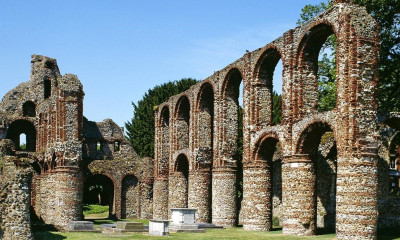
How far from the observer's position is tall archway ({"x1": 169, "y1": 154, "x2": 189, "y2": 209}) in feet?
123

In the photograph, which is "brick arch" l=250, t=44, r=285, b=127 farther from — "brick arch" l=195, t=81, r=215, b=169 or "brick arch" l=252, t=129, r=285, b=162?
"brick arch" l=195, t=81, r=215, b=169

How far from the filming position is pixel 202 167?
34250 mm

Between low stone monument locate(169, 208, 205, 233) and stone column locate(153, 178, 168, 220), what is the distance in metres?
11.5

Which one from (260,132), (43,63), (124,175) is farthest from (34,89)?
(260,132)

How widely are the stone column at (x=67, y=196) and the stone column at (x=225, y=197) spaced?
8.22 metres

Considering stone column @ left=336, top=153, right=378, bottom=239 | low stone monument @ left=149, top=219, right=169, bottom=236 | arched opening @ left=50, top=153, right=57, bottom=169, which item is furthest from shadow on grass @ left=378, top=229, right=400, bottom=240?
arched opening @ left=50, top=153, right=57, bottom=169

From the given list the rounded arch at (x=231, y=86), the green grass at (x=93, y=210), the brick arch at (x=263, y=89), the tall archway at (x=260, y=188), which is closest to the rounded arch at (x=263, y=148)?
the tall archway at (x=260, y=188)

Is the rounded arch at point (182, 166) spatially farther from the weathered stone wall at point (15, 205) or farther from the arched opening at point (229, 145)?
the weathered stone wall at point (15, 205)

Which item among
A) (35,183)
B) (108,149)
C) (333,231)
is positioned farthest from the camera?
(108,149)

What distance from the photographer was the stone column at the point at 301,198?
24.4m

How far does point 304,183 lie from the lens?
24.4 metres

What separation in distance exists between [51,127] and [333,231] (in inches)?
756

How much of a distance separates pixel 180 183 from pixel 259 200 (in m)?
10.9

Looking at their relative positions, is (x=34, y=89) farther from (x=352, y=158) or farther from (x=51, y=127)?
(x=352, y=158)
